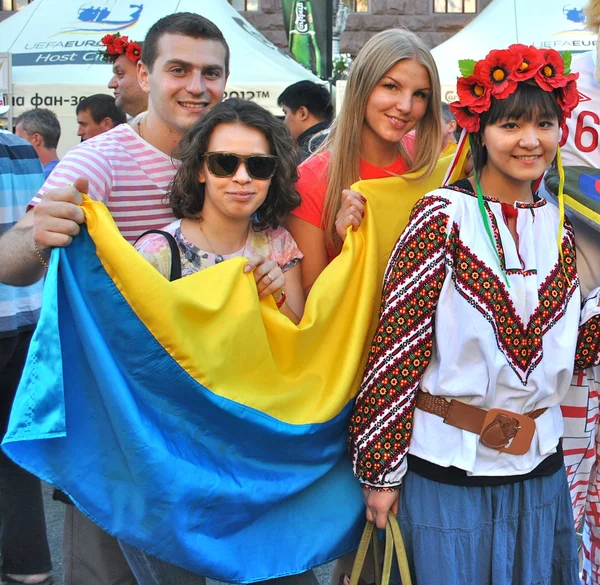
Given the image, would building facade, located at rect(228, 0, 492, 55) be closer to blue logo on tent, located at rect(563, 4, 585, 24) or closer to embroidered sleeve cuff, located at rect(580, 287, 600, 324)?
blue logo on tent, located at rect(563, 4, 585, 24)

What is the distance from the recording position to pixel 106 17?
10836 mm

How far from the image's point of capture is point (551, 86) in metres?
2.29

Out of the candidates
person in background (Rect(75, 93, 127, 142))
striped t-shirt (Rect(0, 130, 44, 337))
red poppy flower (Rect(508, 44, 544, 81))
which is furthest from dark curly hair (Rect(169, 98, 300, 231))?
person in background (Rect(75, 93, 127, 142))

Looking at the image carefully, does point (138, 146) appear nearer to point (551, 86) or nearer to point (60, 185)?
point (60, 185)

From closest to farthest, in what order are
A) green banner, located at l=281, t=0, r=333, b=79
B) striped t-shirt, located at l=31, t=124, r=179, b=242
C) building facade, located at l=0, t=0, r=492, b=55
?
striped t-shirt, located at l=31, t=124, r=179, b=242 → green banner, located at l=281, t=0, r=333, b=79 → building facade, located at l=0, t=0, r=492, b=55

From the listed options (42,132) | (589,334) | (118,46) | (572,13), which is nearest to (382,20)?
(572,13)

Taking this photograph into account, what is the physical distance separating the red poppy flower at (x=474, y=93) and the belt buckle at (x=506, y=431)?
0.83 meters

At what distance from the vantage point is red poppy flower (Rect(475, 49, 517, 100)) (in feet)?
7.48

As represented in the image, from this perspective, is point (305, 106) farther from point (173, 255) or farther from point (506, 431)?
point (506, 431)

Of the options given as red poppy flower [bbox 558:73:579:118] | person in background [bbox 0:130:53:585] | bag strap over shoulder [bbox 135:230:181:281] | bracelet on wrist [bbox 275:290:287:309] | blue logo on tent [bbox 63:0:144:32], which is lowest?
person in background [bbox 0:130:53:585]

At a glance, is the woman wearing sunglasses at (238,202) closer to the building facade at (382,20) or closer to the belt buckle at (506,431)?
the belt buckle at (506,431)

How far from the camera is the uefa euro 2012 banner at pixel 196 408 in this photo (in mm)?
2092

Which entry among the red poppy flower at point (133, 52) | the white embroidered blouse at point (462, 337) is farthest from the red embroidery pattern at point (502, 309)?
the red poppy flower at point (133, 52)

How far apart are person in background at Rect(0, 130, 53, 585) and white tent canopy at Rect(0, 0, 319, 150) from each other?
18.7 ft
